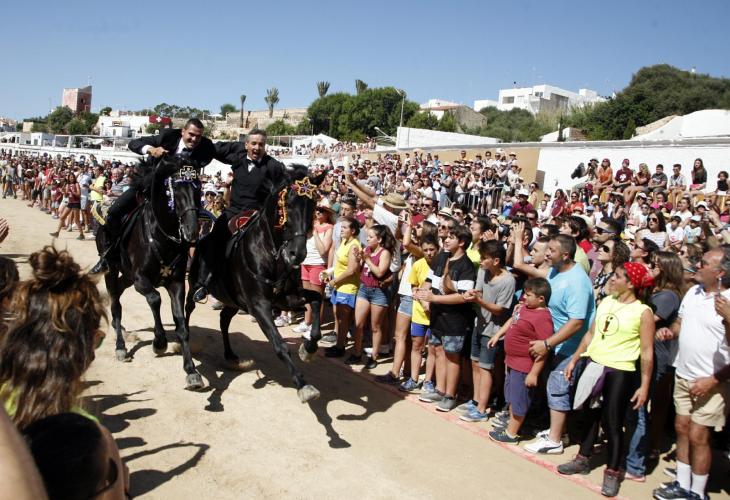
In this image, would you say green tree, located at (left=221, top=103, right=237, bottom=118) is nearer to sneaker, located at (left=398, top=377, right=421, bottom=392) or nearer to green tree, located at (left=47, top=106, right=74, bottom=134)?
green tree, located at (left=47, top=106, right=74, bottom=134)

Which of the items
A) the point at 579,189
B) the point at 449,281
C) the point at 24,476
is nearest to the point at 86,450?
the point at 24,476

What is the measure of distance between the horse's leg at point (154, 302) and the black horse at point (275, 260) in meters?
0.83

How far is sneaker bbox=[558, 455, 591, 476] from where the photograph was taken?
5430mm

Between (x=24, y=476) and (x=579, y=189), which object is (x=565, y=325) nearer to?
(x=24, y=476)

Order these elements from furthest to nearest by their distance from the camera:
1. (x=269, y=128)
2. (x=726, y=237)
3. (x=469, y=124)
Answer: (x=269, y=128)
(x=469, y=124)
(x=726, y=237)

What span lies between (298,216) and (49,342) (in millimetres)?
3998

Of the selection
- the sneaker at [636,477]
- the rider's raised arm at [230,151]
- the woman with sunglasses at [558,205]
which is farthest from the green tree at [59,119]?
the sneaker at [636,477]

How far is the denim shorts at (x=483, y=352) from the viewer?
6531mm

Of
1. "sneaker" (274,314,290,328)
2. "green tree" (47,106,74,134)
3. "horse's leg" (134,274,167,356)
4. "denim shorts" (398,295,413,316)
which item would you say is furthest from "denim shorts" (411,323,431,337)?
"green tree" (47,106,74,134)

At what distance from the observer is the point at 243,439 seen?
5547 millimetres

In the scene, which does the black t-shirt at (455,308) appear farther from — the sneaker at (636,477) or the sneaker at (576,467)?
the sneaker at (636,477)

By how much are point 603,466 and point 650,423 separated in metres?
0.90

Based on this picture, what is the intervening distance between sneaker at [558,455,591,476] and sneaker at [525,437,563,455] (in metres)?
0.36

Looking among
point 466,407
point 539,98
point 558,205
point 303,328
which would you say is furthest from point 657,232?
point 539,98
